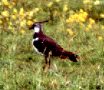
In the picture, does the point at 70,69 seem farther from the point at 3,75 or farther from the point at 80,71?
the point at 3,75

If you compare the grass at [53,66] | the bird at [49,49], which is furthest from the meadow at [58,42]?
the bird at [49,49]

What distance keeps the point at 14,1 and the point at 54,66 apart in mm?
3834

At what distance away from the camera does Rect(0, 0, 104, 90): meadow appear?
5797 millimetres

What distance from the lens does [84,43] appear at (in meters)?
8.52

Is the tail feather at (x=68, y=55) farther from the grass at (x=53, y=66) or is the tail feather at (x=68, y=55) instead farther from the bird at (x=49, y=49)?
the grass at (x=53, y=66)

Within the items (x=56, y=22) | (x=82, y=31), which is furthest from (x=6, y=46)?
(x=56, y=22)

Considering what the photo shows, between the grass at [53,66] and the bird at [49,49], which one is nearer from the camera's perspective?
the grass at [53,66]

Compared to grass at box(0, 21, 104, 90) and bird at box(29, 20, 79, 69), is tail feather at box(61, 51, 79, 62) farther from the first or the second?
grass at box(0, 21, 104, 90)

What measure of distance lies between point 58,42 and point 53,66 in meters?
1.84

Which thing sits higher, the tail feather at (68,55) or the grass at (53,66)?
the tail feather at (68,55)

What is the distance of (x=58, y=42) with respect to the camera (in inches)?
330

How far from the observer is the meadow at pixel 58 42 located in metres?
5.80

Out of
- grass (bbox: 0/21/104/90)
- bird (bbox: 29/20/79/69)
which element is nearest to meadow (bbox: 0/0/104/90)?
grass (bbox: 0/21/104/90)

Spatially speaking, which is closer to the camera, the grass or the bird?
the grass
